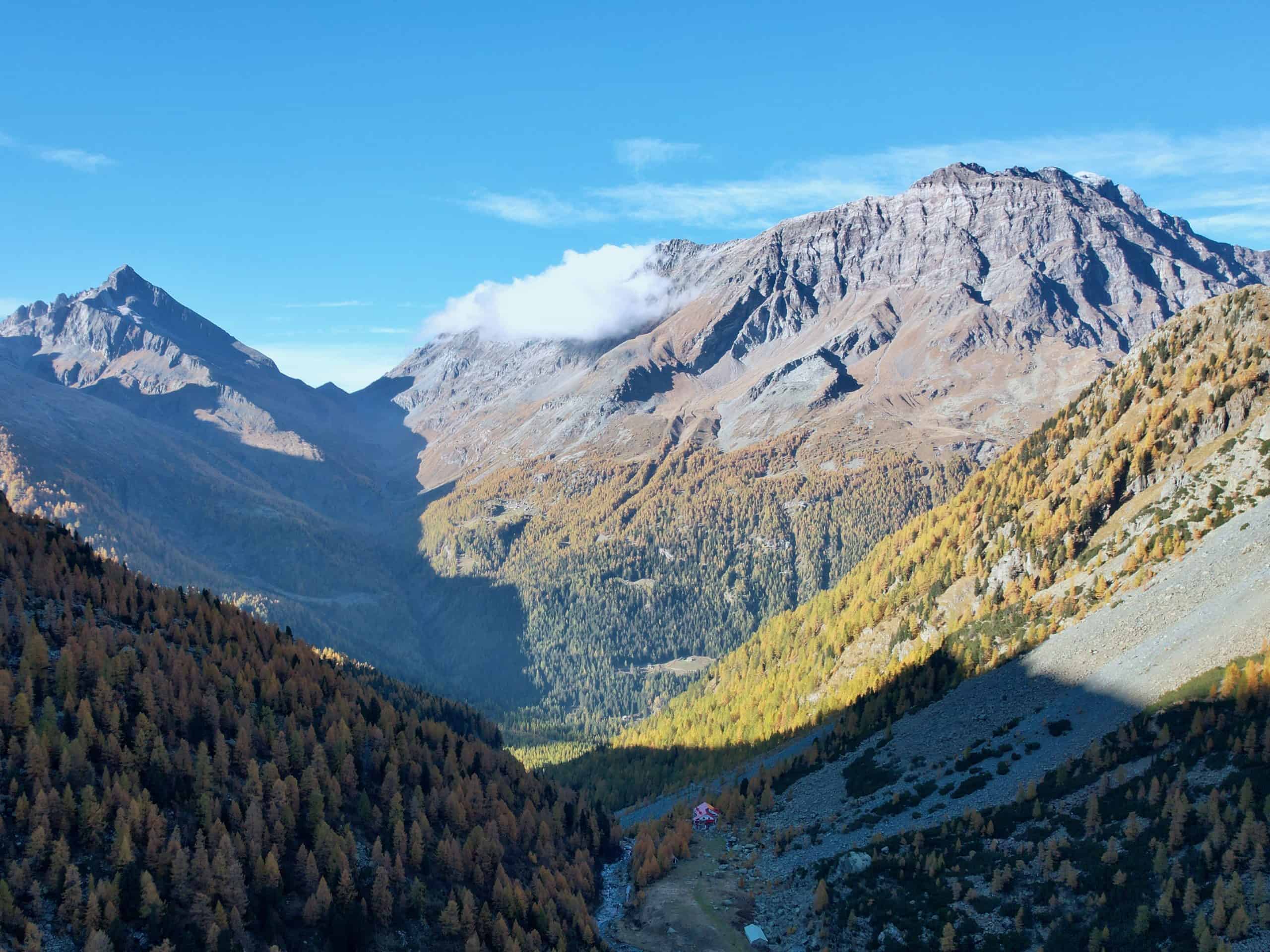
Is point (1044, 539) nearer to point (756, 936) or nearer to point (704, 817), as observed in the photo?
point (704, 817)

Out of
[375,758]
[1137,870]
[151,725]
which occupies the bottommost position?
[1137,870]

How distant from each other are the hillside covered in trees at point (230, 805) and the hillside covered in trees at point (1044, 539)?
58.4 metres

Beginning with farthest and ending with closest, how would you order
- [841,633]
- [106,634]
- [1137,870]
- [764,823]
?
[841,633] < [764,823] < [106,634] < [1137,870]

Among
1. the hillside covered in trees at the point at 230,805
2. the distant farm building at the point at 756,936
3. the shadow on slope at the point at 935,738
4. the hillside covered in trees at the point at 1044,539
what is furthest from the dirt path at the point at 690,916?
the hillside covered in trees at the point at 1044,539

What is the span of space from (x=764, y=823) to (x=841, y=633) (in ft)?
245

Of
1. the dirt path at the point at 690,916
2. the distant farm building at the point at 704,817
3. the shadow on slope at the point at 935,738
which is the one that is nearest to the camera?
the dirt path at the point at 690,916

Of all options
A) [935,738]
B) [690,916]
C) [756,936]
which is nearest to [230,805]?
[690,916]

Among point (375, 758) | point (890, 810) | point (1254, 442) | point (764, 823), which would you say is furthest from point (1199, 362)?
point (375, 758)

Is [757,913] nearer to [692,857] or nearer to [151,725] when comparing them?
[692,857]

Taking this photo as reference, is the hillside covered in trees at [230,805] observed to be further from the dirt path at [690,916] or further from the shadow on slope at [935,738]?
the shadow on slope at [935,738]

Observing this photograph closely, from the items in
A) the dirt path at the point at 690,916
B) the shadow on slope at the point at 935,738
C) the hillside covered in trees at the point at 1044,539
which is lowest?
the dirt path at the point at 690,916

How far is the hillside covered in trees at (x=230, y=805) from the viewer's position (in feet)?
210

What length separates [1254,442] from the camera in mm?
115125

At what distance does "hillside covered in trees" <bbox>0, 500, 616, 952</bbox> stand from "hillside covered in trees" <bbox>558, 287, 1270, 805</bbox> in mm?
58430
